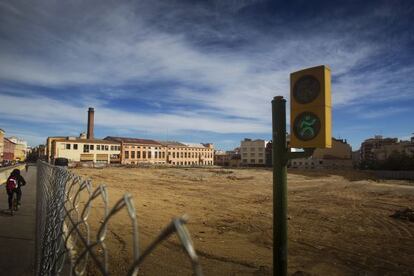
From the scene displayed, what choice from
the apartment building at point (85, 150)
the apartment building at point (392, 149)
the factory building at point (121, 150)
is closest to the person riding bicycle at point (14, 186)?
the factory building at point (121, 150)

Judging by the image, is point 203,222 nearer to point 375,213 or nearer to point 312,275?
point 312,275

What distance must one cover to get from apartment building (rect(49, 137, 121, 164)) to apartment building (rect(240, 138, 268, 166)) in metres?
52.0

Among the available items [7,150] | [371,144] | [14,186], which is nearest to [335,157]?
[371,144]

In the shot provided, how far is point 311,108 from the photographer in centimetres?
274

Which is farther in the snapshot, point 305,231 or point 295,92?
point 305,231

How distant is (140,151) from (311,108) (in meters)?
99.3

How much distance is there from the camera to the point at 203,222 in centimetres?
1302

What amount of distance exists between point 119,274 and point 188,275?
1380 millimetres

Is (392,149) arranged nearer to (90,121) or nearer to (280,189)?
(90,121)

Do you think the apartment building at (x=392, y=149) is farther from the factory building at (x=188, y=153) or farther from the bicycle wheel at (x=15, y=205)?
the bicycle wheel at (x=15, y=205)

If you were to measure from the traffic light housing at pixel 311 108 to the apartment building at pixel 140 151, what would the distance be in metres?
94.6

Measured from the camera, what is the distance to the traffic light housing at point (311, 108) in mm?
Answer: 2656

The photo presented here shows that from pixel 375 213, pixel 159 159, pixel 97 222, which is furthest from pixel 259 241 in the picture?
pixel 159 159

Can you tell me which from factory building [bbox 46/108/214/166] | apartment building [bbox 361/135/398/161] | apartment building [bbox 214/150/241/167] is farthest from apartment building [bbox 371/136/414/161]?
factory building [bbox 46/108/214/166]
